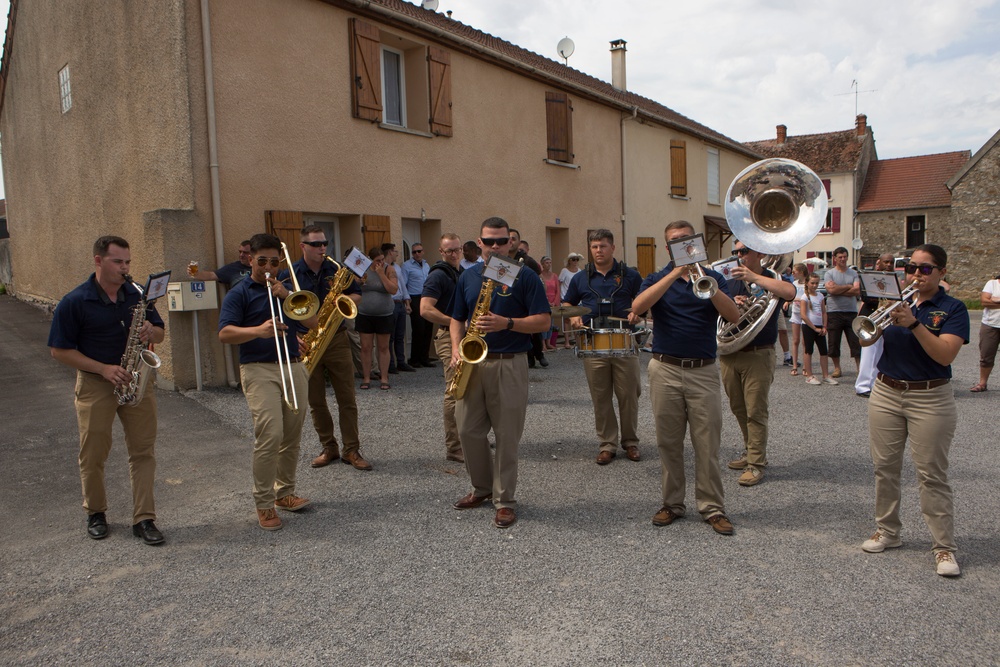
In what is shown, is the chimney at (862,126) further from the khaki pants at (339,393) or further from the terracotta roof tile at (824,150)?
the khaki pants at (339,393)

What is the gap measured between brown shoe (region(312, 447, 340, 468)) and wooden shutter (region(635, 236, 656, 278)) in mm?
12545

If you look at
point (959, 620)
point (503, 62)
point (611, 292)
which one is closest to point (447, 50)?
point (503, 62)

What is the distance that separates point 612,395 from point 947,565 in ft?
9.37

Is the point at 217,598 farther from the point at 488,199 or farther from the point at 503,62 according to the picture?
the point at 503,62

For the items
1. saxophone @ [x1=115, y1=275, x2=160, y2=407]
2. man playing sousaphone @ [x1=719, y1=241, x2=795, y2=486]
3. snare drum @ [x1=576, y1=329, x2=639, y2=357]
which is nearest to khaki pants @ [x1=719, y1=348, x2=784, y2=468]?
man playing sousaphone @ [x1=719, y1=241, x2=795, y2=486]

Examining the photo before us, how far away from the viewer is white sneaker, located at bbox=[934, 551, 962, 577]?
3790 mm

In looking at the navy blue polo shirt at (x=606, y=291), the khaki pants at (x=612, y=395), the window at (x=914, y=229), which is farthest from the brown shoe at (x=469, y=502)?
the window at (x=914, y=229)

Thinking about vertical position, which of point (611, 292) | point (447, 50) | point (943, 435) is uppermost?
point (447, 50)

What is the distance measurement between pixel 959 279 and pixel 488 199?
82.9 feet

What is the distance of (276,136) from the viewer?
31.0 feet

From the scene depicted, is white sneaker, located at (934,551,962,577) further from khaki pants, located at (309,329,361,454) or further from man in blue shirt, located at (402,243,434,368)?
man in blue shirt, located at (402,243,434,368)

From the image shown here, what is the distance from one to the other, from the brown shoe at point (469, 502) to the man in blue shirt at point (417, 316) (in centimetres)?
589

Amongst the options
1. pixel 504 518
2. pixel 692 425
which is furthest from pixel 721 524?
pixel 504 518

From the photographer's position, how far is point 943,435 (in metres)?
3.91
